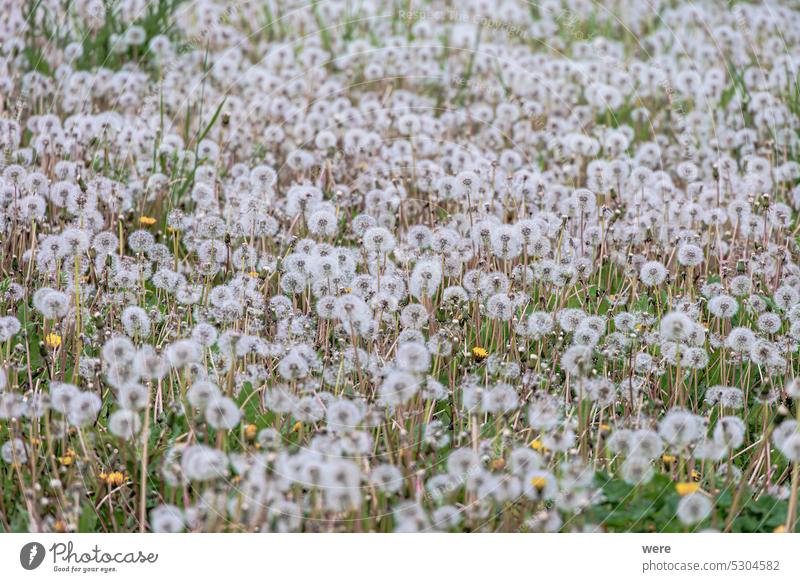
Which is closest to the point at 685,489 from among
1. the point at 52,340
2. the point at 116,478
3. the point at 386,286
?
the point at 386,286

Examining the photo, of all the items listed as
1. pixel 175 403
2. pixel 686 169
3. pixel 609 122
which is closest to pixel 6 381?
pixel 175 403

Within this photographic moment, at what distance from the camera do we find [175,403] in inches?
118

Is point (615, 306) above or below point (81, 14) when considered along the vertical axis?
below

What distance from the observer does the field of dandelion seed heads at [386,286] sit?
262 centimetres

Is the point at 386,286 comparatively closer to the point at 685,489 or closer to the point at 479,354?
the point at 479,354

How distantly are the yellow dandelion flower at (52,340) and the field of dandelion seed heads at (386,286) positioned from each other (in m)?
0.06

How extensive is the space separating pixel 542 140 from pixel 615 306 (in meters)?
2.10

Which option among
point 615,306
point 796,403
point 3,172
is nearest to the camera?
point 796,403

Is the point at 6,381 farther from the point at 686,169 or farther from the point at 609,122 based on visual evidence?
the point at 609,122
